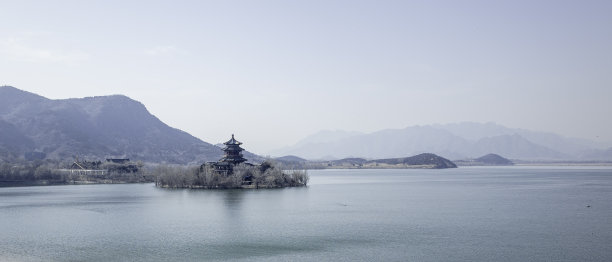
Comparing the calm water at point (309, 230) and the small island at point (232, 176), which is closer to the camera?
the calm water at point (309, 230)

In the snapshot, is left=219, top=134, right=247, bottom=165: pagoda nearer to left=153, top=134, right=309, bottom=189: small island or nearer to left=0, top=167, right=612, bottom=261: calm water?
left=153, top=134, right=309, bottom=189: small island

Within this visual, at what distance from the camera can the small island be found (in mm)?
106562

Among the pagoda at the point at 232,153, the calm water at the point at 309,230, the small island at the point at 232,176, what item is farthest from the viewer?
the pagoda at the point at 232,153

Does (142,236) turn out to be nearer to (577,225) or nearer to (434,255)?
(434,255)

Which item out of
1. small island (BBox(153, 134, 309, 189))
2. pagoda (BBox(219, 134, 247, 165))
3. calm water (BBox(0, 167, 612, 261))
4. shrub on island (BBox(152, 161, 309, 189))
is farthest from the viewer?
pagoda (BBox(219, 134, 247, 165))

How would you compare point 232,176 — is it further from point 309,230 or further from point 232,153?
point 309,230

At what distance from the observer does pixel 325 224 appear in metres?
51.8

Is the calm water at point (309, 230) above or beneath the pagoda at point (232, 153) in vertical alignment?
beneath

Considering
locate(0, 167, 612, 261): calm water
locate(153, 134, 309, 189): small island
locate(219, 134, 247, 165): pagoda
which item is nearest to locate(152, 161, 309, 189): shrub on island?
locate(153, 134, 309, 189): small island

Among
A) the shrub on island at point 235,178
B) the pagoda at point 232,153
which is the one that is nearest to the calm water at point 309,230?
the shrub on island at point 235,178

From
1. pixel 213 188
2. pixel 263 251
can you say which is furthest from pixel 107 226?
pixel 213 188

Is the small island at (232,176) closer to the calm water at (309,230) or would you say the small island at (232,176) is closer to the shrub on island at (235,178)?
the shrub on island at (235,178)

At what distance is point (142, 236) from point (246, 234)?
865cm

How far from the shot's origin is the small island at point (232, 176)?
4195 inches
